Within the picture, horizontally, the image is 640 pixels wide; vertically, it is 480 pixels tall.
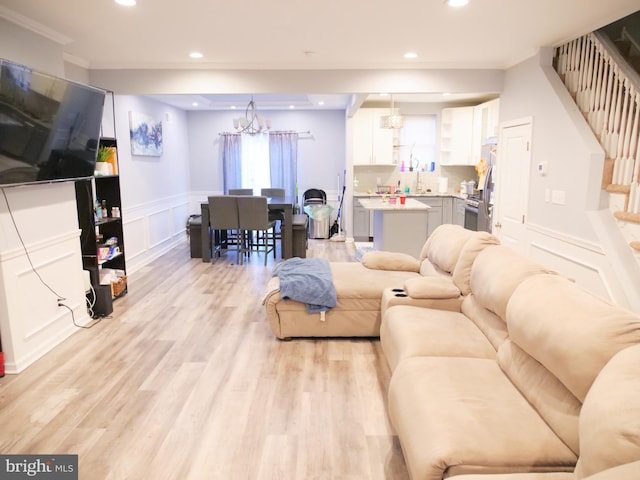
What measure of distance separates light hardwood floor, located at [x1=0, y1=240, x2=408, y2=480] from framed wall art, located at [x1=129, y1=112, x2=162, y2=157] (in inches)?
116

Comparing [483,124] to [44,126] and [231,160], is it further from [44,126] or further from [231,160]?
[44,126]

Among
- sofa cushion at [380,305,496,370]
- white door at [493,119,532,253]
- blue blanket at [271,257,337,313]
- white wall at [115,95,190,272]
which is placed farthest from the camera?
white wall at [115,95,190,272]

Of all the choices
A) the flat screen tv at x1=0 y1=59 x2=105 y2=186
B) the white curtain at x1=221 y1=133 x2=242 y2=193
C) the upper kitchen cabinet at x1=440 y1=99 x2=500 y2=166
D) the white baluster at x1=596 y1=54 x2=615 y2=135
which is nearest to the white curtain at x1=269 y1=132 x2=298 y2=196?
the white curtain at x1=221 y1=133 x2=242 y2=193

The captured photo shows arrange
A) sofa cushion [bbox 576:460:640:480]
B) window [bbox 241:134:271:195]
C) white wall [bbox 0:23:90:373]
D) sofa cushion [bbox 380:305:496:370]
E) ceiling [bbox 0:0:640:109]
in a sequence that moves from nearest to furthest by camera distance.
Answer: sofa cushion [bbox 576:460:640:480], sofa cushion [bbox 380:305:496:370], ceiling [bbox 0:0:640:109], white wall [bbox 0:23:90:373], window [bbox 241:134:271:195]

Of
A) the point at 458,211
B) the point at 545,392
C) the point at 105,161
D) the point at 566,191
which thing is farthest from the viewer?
the point at 458,211

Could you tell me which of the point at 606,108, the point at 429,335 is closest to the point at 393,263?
the point at 429,335

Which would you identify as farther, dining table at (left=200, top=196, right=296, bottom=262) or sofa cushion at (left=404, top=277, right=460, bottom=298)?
dining table at (left=200, top=196, right=296, bottom=262)

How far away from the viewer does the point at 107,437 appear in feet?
8.02

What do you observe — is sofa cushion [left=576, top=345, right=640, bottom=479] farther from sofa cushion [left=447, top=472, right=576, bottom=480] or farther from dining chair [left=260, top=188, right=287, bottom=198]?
dining chair [left=260, top=188, right=287, bottom=198]

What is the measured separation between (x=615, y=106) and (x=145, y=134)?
5858 millimetres

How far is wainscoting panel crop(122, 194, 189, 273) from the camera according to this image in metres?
6.14

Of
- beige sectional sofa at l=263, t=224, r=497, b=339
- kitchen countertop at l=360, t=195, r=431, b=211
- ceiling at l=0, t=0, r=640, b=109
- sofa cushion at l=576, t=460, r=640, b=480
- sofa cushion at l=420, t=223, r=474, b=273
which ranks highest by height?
ceiling at l=0, t=0, r=640, b=109

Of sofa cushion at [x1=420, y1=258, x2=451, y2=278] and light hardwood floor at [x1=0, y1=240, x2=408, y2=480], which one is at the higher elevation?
sofa cushion at [x1=420, y1=258, x2=451, y2=278]

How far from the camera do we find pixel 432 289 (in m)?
3.12
